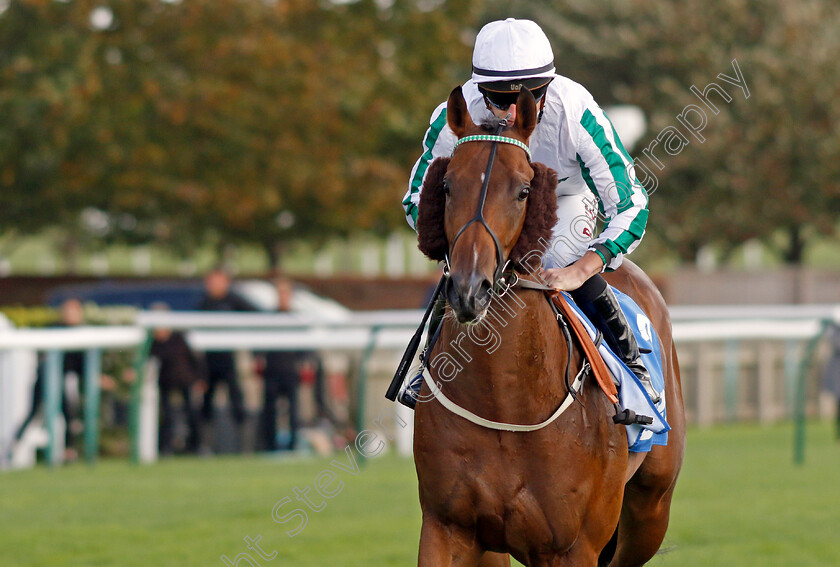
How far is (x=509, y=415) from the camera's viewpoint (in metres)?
3.87

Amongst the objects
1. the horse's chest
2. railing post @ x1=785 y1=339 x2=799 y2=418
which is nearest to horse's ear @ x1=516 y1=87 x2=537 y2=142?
the horse's chest

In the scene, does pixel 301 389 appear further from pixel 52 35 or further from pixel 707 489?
pixel 52 35

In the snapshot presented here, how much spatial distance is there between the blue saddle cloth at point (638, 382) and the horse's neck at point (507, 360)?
0.36 metres

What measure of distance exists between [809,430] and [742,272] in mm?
A: 10338

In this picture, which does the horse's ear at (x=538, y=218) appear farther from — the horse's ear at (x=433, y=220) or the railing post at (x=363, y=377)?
the railing post at (x=363, y=377)

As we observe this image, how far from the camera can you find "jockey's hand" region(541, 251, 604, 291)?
13.0ft

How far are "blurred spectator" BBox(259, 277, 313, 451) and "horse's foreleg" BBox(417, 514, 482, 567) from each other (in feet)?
24.7

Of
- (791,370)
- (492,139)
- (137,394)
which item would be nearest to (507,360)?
(492,139)

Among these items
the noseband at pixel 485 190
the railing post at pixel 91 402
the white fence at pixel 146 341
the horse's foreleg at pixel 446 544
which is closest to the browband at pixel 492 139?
the noseband at pixel 485 190

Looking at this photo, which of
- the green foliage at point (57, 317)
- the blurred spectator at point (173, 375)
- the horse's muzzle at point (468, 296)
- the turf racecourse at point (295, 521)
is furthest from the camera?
the green foliage at point (57, 317)

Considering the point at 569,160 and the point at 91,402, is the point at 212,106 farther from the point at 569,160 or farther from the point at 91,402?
the point at 569,160

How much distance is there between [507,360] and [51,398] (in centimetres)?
753

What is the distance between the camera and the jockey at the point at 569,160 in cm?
397

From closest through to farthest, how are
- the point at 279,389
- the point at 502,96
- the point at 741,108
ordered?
the point at 502,96 < the point at 279,389 < the point at 741,108
